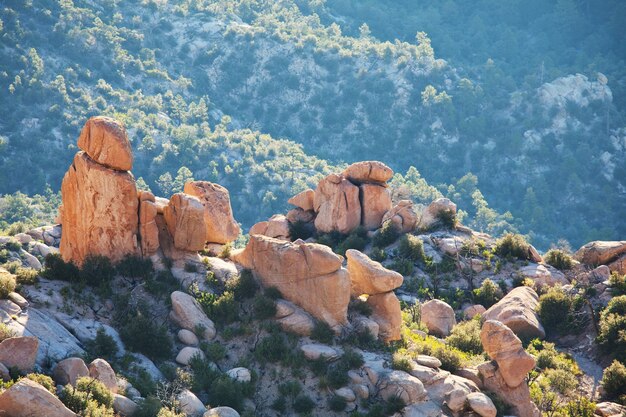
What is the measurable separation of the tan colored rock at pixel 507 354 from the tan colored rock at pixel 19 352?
1883 cm

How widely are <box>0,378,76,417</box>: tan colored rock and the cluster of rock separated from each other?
1441cm

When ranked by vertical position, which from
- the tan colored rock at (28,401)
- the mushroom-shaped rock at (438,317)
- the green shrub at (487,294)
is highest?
the green shrub at (487,294)

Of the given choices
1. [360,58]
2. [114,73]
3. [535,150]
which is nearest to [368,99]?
[360,58]

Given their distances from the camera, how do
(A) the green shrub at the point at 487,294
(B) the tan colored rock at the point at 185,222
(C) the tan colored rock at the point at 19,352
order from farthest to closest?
(A) the green shrub at the point at 487,294 → (B) the tan colored rock at the point at 185,222 → (C) the tan colored rock at the point at 19,352

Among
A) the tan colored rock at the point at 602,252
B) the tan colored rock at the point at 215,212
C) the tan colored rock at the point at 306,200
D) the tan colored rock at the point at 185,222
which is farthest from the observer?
the tan colored rock at the point at 306,200

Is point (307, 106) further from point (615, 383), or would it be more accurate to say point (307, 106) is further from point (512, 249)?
point (615, 383)

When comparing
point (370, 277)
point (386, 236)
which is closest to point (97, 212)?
point (370, 277)

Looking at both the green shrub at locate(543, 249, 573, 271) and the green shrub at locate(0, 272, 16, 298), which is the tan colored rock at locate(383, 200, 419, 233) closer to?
the green shrub at locate(543, 249, 573, 271)

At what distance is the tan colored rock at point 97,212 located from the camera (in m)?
42.3

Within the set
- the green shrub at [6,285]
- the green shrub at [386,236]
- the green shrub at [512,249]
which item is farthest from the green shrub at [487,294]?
the green shrub at [6,285]

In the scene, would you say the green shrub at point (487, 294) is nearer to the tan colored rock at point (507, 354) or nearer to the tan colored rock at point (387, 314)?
the tan colored rock at point (387, 314)

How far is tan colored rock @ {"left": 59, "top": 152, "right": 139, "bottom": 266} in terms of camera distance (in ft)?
139

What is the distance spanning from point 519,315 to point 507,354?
10026mm

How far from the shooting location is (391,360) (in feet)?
132
